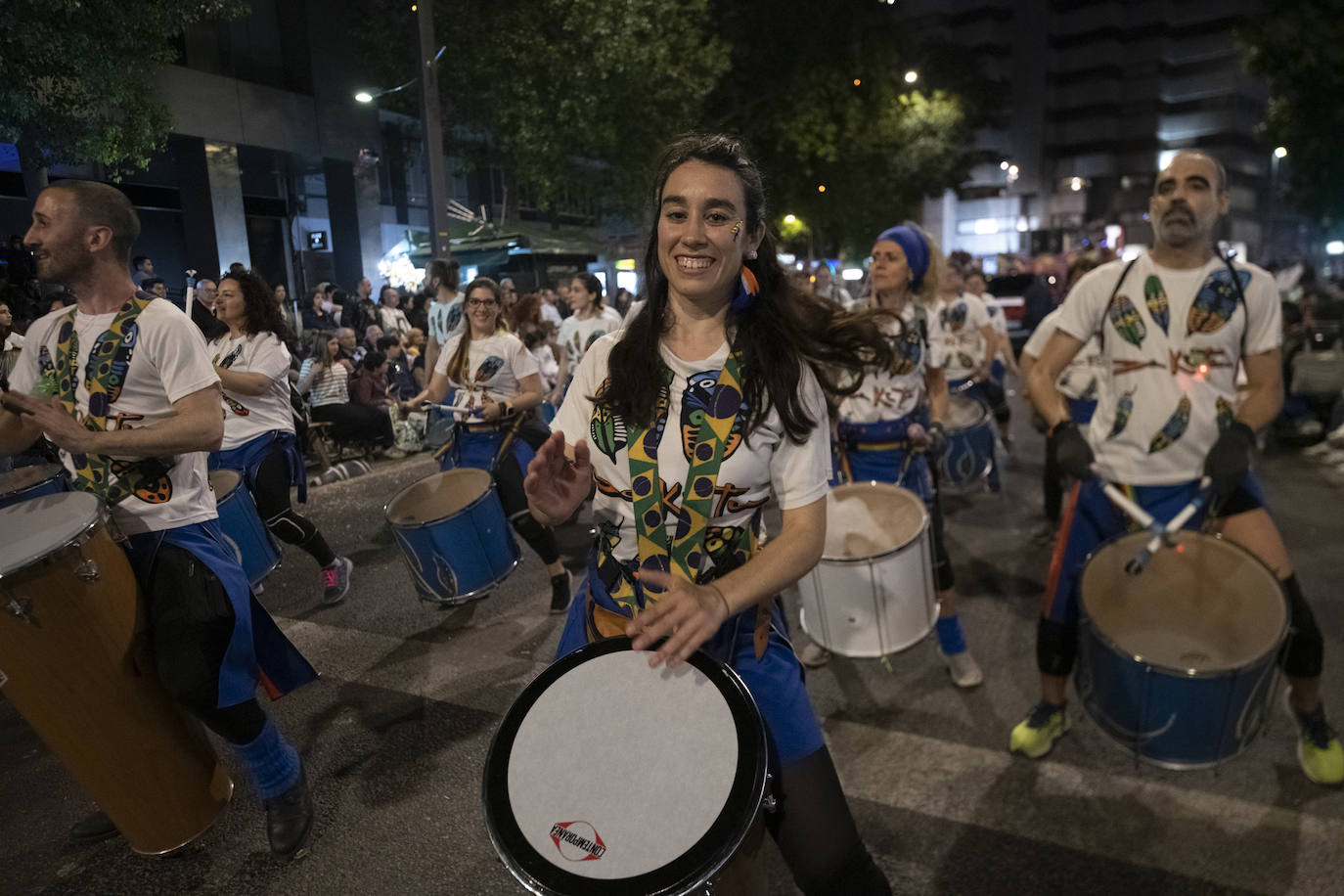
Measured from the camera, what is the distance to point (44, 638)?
8.22 ft

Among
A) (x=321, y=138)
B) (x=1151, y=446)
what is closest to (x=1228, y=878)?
(x=1151, y=446)

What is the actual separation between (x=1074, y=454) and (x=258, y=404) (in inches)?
178

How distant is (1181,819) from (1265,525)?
1077 mm

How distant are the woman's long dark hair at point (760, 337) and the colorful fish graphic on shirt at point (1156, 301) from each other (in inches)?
58.1

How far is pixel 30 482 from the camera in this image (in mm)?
4219

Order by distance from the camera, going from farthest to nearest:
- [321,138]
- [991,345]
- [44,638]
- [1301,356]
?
[1301,356] → [991,345] → [321,138] → [44,638]

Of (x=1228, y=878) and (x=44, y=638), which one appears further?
(x=1228, y=878)

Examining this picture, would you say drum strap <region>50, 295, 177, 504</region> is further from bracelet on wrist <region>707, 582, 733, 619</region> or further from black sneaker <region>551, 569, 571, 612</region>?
black sneaker <region>551, 569, 571, 612</region>

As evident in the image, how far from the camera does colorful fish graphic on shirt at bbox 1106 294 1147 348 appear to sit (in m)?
3.07

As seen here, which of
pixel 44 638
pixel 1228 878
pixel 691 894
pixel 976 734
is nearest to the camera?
pixel 691 894

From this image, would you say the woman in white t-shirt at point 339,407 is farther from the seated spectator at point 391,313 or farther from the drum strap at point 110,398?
the drum strap at point 110,398

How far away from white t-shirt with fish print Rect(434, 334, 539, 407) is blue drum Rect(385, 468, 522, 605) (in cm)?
65

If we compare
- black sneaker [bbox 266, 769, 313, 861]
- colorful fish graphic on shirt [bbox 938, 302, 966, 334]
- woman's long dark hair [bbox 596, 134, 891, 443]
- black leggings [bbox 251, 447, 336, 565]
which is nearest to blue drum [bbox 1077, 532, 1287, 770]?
woman's long dark hair [bbox 596, 134, 891, 443]

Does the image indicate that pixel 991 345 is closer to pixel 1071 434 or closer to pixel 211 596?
pixel 1071 434
